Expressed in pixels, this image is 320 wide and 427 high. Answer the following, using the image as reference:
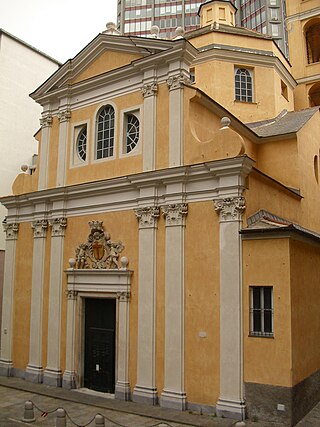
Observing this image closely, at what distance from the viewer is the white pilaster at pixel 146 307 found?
13.6 metres

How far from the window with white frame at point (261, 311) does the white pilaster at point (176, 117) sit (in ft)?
14.8

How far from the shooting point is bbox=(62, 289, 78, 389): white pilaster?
15.5m

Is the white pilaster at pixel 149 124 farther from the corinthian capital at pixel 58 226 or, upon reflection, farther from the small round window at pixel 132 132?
the corinthian capital at pixel 58 226

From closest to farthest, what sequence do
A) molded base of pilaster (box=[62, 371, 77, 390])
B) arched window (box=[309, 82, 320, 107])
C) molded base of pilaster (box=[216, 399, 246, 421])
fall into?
molded base of pilaster (box=[216, 399, 246, 421])
molded base of pilaster (box=[62, 371, 77, 390])
arched window (box=[309, 82, 320, 107])

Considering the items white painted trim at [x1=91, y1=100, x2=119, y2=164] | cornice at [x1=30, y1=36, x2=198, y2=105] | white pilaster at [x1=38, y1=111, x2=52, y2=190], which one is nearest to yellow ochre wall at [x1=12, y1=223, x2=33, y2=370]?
white pilaster at [x1=38, y1=111, x2=52, y2=190]

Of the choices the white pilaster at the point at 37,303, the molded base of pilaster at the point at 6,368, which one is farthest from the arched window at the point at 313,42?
the molded base of pilaster at the point at 6,368

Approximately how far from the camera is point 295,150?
1741 centimetres

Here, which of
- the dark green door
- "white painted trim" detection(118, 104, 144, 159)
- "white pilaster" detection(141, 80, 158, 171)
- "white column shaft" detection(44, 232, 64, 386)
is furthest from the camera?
"white column shaft" detection(44, 232, 64, 386)

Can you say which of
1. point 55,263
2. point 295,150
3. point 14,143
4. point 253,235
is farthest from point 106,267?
point 14,143

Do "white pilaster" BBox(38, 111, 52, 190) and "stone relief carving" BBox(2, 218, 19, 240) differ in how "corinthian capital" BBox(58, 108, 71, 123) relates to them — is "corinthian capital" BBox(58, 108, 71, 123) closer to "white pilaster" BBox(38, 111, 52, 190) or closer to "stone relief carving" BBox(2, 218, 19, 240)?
"white pilaster" BBox(38, 111, 52, 190)

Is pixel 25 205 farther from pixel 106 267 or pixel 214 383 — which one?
pixel 214 383

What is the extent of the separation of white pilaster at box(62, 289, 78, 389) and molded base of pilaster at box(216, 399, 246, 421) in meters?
5.56

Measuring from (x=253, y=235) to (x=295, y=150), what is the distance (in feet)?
20.8

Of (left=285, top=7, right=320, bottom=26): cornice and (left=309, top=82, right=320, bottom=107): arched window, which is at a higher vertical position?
(left=285, top=7, right=320, bottom=26): cornice
